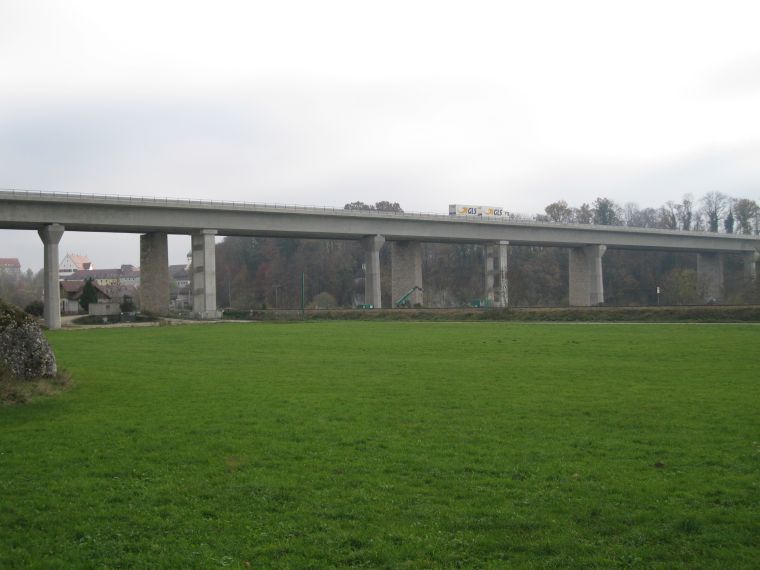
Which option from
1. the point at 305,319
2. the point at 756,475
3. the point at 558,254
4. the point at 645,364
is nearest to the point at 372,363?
the point at 645,364

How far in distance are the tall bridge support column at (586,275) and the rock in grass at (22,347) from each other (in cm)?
8783

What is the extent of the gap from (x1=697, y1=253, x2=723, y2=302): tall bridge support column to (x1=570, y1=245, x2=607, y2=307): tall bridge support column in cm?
2230

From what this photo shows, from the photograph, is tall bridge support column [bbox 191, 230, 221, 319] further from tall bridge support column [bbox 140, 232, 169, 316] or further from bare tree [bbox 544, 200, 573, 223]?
bare tree [bbox 544, 200, 573, 223]

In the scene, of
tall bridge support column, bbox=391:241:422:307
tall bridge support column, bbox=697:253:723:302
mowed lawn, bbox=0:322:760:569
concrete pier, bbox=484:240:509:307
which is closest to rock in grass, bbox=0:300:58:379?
mowed lawn, bbox=0:322:760:569

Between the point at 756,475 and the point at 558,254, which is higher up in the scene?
the point at 558,254

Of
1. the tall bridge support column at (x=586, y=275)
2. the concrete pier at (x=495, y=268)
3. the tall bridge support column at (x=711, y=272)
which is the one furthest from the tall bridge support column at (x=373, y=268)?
the tall bridge support column at (x=711, y=272)

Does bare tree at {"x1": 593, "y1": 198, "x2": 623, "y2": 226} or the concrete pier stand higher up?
bare tree at {"x1": 593, "y1": 198, "x2": 623, "y2": 226}

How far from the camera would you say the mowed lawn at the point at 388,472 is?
7.30 meters

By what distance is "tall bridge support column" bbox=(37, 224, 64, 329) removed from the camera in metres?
65.2

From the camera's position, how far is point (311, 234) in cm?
8125

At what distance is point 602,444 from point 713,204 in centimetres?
14620

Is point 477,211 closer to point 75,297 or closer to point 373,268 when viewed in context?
point 373,268

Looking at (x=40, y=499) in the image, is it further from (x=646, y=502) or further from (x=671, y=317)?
(x=671, y=317)

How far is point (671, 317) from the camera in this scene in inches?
2071
